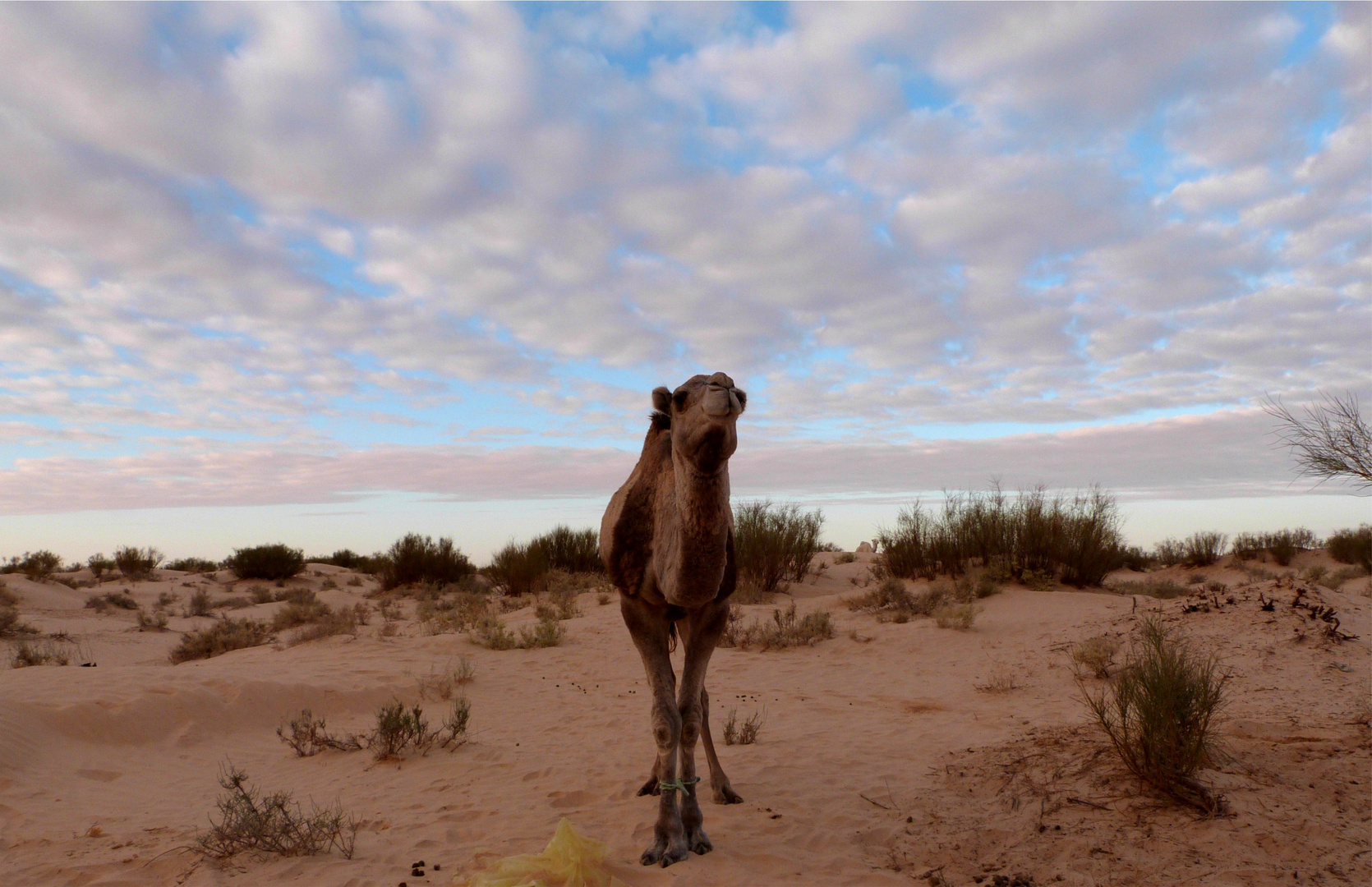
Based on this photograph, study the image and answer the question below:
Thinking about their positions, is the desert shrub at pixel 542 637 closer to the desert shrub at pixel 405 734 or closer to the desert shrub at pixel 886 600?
the desert shrub at pixel 405 734

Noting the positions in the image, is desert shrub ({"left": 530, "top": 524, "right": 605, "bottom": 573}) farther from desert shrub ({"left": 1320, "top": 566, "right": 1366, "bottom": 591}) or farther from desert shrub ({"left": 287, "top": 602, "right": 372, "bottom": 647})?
desert shrub ({"left": 1320, "top": 566, "right": 1366, "bottom": 591})

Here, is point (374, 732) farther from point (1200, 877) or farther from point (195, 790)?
point (1200, 877)

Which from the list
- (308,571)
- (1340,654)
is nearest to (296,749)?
(1340,654)

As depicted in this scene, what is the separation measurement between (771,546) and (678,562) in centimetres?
1484

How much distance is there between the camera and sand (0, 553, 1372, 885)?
4.45 m

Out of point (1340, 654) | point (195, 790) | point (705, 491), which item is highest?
point (705, 491)

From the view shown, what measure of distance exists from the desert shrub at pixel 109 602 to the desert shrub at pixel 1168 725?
22647 mm

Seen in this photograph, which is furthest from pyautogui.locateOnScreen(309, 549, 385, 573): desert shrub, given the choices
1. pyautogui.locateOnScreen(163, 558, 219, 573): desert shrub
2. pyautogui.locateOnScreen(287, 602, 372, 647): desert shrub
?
pyautogui.locateOnScreen(287, 602, 372, 647): desert shrub

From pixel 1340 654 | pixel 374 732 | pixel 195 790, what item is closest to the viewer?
pixel 195 790

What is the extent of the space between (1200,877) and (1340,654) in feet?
22.0

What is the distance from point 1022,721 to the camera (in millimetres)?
7844

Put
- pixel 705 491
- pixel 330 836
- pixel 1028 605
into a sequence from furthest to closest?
pixel 1028 605 → pixel 330 836 → pixel 705 491

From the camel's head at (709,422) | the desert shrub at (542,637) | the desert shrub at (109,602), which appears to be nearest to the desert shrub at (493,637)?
the desert shrub at (542,637)

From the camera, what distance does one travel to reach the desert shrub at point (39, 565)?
22948mm
